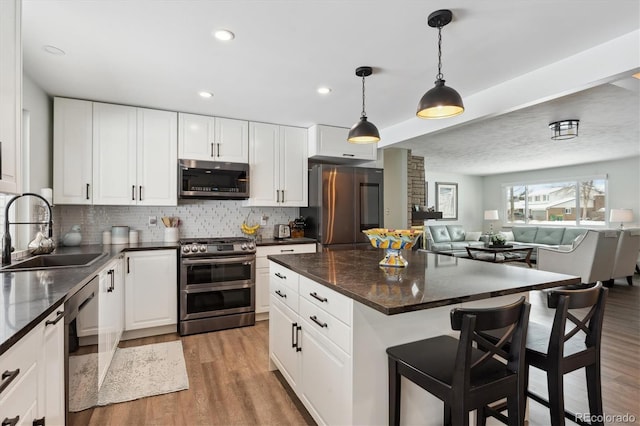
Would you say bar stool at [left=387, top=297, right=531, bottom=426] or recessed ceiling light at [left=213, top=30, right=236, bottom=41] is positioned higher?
Result: recessed ceiling light at [left=213, top=30, right=236, bottom=41]

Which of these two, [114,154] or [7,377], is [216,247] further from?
[7,377]

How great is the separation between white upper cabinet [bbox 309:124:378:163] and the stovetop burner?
1450 mm

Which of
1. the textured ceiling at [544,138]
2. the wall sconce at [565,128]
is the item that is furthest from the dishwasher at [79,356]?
the wall sconce at [565,128]

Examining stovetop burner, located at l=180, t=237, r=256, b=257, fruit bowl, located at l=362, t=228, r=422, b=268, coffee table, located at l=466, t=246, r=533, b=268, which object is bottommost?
coffee table, located at l=466, t=246, r=533, b=268

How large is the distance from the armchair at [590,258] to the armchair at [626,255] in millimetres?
240

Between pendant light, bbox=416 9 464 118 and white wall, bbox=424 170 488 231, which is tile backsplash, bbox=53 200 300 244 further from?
white wall, bbox=424 170 488 231

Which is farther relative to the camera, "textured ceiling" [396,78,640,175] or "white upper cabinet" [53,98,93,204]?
"textured ceiling" [396,78,640,175]

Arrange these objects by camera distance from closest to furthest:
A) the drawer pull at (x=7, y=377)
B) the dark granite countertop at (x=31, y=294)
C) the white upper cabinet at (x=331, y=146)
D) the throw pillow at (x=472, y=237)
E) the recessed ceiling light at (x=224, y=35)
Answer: the drawer pull at (x=7, y=377) → the dark granite countertop at (x=31, y=294) → the recessed ceiling light at (x=224, y=35) → the white upper cabinet at (x=331, y=146) → the throw pillow at (x=472, y=237)

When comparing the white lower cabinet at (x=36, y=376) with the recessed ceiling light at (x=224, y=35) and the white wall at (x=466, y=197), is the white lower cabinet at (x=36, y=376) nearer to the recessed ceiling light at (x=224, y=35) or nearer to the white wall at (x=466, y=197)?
the recessed ceiling light at (x=224, y=35)

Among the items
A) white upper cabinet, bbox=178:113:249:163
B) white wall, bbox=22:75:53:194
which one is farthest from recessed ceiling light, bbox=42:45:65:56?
white upper cabinet, bbox=178:113:249:163

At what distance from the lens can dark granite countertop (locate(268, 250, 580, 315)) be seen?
136 cm

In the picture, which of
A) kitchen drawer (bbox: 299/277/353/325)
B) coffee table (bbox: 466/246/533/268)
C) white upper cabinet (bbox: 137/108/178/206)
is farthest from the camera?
coffee table (bbox: 466/246/533/268)

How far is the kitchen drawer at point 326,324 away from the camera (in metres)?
1.54

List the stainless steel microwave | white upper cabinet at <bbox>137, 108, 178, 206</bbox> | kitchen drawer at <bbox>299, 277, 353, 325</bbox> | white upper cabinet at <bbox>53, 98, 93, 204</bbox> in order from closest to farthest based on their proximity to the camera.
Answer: kitchen drawer at <bbox>299, 277, 353, 325</bbox>
white upper cabinet at <bbox>53, 98, 93, 204</bbox>
white upper cabinet at <bbox>137, 108, 178, 206</bbox>
the stainless steel microwave
